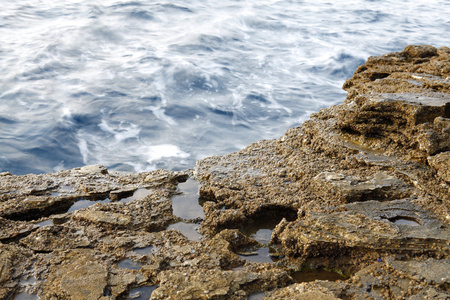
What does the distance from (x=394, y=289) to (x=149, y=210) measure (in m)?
2.54

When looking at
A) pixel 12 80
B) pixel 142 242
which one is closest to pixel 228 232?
pixel 142 242

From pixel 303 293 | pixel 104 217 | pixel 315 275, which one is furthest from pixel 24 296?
pixel 315 275

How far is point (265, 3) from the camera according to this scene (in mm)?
24500

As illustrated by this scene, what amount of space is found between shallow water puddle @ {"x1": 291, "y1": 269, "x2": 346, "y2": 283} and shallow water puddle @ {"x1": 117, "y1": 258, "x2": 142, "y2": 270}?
134cm

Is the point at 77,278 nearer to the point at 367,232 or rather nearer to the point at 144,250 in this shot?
the point at 144,250

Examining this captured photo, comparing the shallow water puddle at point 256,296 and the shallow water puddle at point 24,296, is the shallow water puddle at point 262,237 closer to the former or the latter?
the shallow water puddle at point 256,296

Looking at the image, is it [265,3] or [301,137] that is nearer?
[301,137]

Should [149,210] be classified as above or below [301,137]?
below

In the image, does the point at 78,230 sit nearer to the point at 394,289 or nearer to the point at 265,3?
the point at 394,289

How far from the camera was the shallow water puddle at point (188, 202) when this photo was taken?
4488 millimetres

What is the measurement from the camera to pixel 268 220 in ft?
14.1

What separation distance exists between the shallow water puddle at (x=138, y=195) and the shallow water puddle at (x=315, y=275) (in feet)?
6.91

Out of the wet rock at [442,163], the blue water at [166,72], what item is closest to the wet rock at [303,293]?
the wet rock at [442,163]

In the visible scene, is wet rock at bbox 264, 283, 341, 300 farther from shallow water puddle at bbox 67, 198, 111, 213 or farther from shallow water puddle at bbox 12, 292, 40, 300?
shallow water puddle at bbox 67, 198, 111, 213
